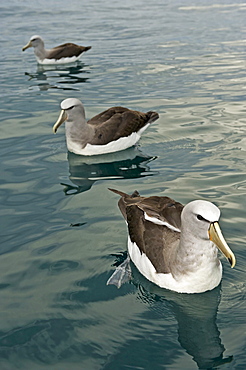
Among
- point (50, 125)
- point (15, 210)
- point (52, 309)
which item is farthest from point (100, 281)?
point (50, 125)

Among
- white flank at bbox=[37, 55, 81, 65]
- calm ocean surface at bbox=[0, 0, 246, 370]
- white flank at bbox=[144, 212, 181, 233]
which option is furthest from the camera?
white flank at bbox=[37, 55, 81, 65]

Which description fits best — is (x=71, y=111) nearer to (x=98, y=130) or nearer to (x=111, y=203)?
(x=98, y=130)

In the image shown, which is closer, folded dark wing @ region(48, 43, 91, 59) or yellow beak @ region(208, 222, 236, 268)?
yellow beak @ region(208, 222, 236, 268)

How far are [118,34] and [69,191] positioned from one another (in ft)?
60.8

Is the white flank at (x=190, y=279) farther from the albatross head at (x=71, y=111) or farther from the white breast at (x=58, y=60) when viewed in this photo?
the white breast at (x=58, y=60)

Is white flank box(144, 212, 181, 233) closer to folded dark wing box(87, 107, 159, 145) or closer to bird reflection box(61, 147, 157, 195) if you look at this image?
bird reflection box(61, 147, 157, 195)

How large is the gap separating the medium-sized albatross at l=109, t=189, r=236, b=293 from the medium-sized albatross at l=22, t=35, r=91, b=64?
14.7 metres

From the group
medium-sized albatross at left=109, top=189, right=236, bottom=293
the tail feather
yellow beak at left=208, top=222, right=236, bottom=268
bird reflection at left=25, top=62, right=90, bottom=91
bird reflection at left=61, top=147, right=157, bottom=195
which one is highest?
yellow beak at left=208, top=222, right=236, bottom=268

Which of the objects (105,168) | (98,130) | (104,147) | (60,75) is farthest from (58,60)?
(105,168)

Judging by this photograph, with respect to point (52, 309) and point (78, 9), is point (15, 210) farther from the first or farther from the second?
point (78, 9)

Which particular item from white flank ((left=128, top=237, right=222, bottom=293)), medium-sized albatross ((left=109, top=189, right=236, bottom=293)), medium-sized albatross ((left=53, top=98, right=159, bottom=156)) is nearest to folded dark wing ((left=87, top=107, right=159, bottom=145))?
medium-sized albatross ((left=53, top=98, right=159, bottom=156))

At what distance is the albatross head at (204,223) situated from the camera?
19.0 ft

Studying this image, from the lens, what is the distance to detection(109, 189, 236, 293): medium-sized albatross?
599 cm

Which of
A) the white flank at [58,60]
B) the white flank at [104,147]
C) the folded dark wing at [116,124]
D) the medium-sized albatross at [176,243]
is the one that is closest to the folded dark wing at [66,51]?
the white flank at [58,60]
